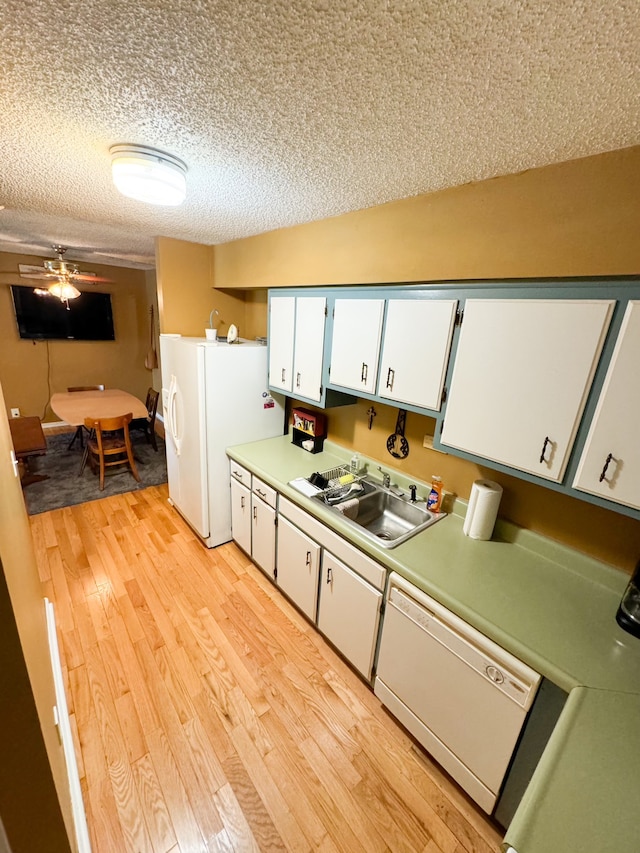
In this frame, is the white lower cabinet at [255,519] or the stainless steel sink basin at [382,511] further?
the white lower cabinet at [255,519]

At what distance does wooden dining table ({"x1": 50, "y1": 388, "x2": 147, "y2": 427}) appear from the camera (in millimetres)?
3809

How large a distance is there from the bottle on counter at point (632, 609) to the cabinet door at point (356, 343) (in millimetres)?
1304

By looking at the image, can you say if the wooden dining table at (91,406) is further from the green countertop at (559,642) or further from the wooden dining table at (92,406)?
the green countertop at (559,642)

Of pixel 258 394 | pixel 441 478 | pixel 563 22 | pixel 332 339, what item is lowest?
pixel 441 478

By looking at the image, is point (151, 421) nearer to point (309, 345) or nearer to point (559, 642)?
point (309, 345)

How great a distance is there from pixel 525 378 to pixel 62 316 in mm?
5981

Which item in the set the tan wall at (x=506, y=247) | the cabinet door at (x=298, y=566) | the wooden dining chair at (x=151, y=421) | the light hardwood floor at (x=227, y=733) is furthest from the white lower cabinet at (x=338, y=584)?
the wooden dining chair at (x=151, y=421)

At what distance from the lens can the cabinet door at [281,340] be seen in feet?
7.55

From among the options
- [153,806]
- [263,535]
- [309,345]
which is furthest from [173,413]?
[153,806]

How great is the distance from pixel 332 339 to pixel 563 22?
148 cm

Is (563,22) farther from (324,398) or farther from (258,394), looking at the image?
(258,394)

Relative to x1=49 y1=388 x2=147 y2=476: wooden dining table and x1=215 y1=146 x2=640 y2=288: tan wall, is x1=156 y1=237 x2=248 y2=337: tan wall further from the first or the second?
x1=49 y1=388 x2=147 y2=476: wooden dining table

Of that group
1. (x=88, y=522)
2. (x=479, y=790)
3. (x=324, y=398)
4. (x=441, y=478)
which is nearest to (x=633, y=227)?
(x=441, y=478)

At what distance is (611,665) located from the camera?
1095 millimetres
